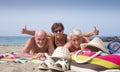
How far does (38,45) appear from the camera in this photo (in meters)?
6.21

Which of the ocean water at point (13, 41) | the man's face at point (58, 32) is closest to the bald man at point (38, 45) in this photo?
the man's face at point (58, 32)

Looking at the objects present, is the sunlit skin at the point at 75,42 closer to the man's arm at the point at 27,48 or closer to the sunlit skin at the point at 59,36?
the sunlit skin at the point at 59,36

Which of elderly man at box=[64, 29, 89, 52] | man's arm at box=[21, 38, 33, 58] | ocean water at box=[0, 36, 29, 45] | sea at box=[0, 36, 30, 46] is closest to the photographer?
elderly man at box=[64, 29, 89, 52]

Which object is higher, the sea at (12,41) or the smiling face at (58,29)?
the smiling face at (58,29)

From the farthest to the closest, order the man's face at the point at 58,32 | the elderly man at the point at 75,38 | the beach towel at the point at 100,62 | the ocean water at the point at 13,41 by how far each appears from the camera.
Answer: the ocean water at the point at 13,41 < the man's face at the point at 58,32 < the elderly man at the point at 75,38 < the beach towel at the point at 100,62

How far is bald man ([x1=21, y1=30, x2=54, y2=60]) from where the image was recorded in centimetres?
601

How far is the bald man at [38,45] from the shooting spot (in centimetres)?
601

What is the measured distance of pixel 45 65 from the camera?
4.39m

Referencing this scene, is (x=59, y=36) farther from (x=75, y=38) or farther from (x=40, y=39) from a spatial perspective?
(x=75, y=38)

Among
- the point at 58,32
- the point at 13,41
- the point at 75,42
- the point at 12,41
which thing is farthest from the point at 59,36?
the point at 12,41

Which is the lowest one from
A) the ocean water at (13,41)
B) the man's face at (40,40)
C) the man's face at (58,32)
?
the ocean water at (13,41)

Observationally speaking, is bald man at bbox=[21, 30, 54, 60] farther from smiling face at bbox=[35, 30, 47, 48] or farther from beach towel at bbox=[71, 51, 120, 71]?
beach towel at bbox=[71, 51, 120, 71]

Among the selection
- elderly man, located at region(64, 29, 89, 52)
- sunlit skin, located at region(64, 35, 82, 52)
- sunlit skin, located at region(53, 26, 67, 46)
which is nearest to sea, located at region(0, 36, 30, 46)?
sunlit skin, located at region(53, 26, 67, 46)

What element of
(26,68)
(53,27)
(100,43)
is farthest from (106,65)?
(53,27)
